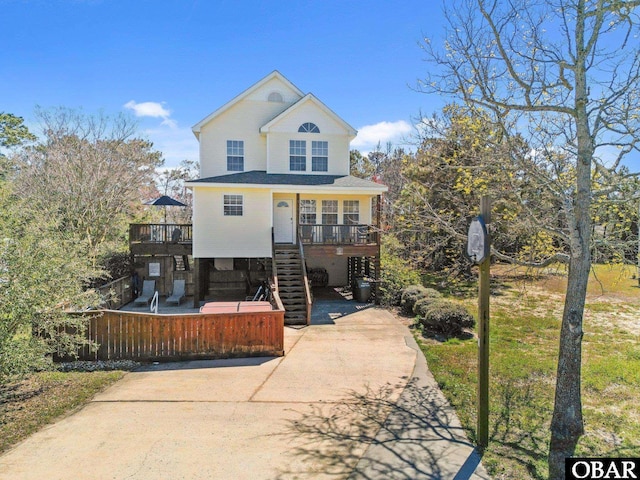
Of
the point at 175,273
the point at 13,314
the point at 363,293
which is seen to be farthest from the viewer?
the point at 175,273

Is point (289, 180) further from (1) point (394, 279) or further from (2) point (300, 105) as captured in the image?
(1) point (394, 279)

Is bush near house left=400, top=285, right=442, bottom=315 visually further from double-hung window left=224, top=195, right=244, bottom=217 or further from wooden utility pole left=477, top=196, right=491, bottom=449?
wooden utility pole left=477, top=196, right=491, bottom=449

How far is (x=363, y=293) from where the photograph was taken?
15.7 meters

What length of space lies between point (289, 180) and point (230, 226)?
314cm

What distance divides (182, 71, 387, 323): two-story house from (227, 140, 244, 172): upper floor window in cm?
5

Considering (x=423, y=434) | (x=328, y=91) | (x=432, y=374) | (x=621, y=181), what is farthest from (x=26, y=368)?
Result: (x=328, y=91)

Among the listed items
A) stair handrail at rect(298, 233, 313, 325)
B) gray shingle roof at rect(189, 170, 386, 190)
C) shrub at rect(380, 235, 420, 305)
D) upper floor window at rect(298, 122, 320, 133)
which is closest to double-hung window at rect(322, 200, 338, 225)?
gray shingle roof at rect(189, 170, 386, 190)

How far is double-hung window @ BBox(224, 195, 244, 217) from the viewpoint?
1544cm

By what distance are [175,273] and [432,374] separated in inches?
543

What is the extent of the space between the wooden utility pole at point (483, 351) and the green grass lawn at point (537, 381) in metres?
0.25

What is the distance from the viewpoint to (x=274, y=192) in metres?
15.9

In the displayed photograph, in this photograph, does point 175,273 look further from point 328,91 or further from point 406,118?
point 406,118

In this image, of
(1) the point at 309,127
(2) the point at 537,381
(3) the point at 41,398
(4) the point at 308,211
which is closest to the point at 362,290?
(4) the point at 308,211

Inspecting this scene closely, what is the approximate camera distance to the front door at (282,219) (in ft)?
54.7
